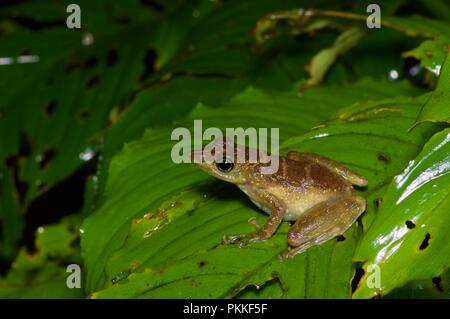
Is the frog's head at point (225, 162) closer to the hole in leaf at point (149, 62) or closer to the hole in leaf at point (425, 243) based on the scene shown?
the hole in leaf at point (425, 243)

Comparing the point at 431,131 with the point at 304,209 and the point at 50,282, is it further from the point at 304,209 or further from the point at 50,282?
the point at 50,282

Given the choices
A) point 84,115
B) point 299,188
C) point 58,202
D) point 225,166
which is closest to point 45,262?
point 58,202

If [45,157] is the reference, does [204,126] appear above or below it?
below

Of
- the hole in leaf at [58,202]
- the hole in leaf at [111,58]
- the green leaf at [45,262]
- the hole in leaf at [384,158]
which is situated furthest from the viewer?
the hole in leaf at [58,202]

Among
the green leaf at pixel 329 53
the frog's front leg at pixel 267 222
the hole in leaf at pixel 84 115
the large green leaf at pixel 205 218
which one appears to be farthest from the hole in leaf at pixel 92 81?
the frog's front leg at pixel 267 222

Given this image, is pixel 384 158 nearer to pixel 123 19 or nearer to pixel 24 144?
pixel 24 144

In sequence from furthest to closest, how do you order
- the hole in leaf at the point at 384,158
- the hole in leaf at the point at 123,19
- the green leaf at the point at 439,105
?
1. the hole in leaf at the point at 123,19
2. the hole in leaf at the point at 384,158
3. the green leaf at the point at 439,105

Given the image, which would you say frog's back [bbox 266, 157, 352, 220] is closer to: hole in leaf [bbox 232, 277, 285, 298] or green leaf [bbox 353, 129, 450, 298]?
hole in leaf [bbox 232, 277, 285, 298]
